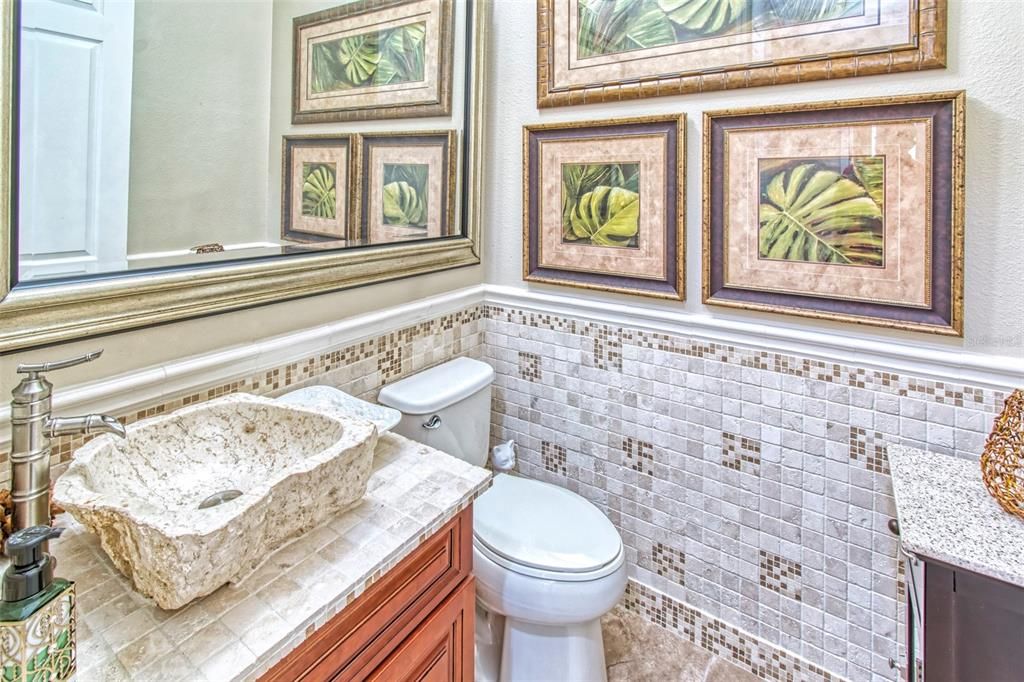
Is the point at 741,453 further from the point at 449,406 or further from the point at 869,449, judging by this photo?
the point at 449,406

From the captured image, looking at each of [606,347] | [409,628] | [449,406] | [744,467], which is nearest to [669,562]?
[744,467]

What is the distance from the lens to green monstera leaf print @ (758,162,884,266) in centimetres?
126

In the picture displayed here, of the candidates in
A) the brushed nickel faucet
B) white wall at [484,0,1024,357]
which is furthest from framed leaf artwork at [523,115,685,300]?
the brushed nickel faucet

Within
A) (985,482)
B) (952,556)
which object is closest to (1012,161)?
(985,482)

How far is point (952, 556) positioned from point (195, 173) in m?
1.52

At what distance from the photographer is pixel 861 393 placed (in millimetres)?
1307

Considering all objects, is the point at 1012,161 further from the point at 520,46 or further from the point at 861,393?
the point at 520,46

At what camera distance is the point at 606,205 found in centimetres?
162

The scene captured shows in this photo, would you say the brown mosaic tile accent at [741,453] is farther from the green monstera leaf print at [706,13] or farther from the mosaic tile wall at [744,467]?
the green monstera leaf print at [706,13]

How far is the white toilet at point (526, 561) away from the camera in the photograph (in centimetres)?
130

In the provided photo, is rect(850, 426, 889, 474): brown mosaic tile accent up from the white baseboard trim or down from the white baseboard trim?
down

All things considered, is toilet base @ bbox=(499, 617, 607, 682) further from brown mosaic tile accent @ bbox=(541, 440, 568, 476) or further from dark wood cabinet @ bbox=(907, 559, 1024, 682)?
dark wood cabinet @ bbox=(907, 559, 1024, 682)

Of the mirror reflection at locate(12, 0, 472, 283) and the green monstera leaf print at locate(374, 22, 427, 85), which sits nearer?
the mirror reflection at locate(12, 0, 472, 283)

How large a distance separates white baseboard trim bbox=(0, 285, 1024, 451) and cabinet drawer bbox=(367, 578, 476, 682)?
0.64 meters
